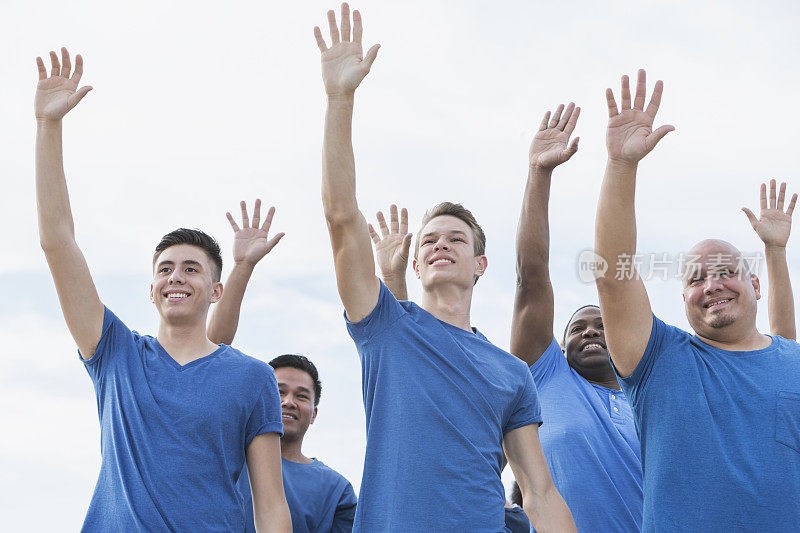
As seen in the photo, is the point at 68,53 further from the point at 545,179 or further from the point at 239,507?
the point at 545,179

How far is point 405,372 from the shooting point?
168 inches

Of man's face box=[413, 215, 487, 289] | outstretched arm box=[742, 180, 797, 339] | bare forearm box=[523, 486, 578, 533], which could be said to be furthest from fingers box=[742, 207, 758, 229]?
bare forearm box=[523, 486, 578, 533]

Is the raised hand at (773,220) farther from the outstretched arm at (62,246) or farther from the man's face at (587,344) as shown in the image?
the outstretched arm at (62,246)

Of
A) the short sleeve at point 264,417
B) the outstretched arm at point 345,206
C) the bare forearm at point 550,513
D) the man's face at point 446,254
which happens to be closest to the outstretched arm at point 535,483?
the bare forearm at point 550,513

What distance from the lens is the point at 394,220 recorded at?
6.10 meters

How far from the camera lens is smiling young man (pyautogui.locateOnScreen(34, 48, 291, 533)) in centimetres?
415

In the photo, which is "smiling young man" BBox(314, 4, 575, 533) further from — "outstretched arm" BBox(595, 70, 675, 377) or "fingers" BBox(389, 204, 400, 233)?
"fingers" BBox(389, 204, 400, 233)

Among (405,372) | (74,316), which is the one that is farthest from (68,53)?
(405,372)

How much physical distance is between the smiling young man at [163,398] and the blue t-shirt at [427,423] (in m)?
0.68

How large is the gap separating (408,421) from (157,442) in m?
1.29

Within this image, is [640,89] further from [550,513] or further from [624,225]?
[550,513]

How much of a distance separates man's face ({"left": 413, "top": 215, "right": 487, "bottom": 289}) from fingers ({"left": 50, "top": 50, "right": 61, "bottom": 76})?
2364mm

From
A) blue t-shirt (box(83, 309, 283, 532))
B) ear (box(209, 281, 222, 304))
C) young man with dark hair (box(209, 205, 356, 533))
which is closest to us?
blue t-shirt (box(83, 309, 283, 532))

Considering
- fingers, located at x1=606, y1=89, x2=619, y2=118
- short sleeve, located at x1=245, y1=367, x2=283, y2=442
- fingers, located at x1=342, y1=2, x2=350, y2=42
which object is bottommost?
short sleeve, located at x1=245, y1=367, x2=283, y2=442
